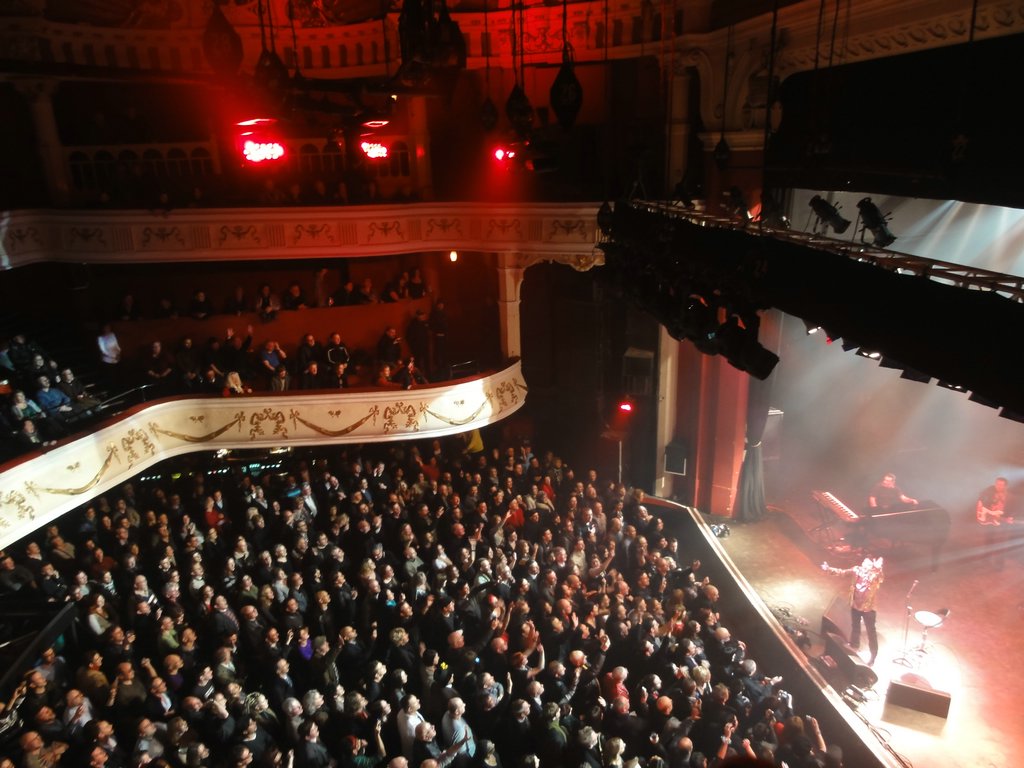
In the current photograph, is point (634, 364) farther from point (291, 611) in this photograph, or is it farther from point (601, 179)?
point (291, 611)

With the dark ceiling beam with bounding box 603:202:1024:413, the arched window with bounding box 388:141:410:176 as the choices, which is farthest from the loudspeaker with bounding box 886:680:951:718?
the arched window with bounding box 388:141:410:176

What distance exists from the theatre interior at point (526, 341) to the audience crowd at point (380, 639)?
66 mm

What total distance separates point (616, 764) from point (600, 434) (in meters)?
7.03

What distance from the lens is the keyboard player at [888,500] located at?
10664 millimetres

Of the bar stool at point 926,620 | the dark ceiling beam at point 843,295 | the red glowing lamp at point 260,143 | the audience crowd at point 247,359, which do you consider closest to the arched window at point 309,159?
the audience crowd at point 247,359

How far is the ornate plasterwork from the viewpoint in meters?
9.23

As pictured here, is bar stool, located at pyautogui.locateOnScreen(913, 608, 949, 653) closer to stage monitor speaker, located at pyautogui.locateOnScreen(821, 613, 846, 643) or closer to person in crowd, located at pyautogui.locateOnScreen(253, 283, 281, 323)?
stage monitor speaker, located at pyautogui.locateOnScreen(821, 613, 846, 643)

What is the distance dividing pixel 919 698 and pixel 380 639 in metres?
5.71

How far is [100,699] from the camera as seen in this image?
6449 millimetres

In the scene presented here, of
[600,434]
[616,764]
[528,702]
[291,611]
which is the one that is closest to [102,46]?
[291,611]

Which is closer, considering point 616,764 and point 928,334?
point 928,334

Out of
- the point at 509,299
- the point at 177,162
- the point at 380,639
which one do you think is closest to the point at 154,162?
the point at 177,162

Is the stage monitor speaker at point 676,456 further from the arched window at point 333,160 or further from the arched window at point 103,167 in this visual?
the arched window at point 103,167

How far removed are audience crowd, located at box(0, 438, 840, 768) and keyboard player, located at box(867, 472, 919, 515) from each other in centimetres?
344
